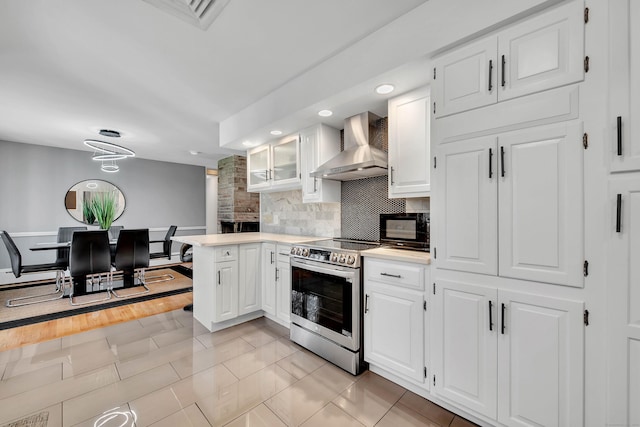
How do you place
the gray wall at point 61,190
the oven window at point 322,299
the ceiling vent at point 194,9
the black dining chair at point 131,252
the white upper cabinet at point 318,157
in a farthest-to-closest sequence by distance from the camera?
the gray wall at point 61,190 < the black dining chair at point 131,252 < the white upper cabinet at point 318,157 < the oven window at point 322,299 < the ceiling vent at point 194,9

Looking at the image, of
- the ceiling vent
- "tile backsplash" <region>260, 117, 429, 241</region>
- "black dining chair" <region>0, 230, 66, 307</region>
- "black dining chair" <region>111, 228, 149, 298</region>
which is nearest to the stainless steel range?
"tile backsplash" <region>260, 117, 429, 241</region>

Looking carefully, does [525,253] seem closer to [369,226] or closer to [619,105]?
[619,105]

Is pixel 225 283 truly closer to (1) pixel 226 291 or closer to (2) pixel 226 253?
(1) pixel 226 291

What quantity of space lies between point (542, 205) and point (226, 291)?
2.76m

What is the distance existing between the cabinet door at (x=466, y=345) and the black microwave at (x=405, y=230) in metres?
0.59

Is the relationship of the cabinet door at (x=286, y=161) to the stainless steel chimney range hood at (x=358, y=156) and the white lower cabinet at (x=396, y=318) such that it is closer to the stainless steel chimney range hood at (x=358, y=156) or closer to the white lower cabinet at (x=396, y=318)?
the stainless steel chimney range hood at (x=358, y=156)

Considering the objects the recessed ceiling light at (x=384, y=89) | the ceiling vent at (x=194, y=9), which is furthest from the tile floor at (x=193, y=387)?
the ceiling vent at (x=194, y=9)

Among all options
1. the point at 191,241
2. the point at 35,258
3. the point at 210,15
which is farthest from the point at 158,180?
the point at 210,15

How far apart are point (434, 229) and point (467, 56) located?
1035mm

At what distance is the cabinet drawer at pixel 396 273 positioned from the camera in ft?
Answer: 5.73

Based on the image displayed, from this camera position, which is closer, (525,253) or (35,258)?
(525,253)

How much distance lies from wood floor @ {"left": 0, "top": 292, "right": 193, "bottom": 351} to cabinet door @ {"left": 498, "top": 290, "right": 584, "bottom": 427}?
3.64m

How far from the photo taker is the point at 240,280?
2.92m

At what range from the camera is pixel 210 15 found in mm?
1698
